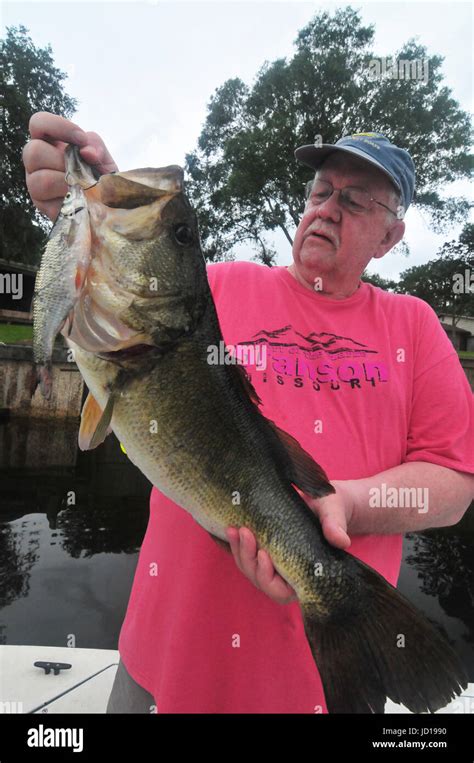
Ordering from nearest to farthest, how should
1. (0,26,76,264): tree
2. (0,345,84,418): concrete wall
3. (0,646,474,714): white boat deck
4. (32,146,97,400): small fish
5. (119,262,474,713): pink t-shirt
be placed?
(32,146,97,400): small fish, (119,262,474,713): pink t-shirt, (0,646,474,714): white boat deck, (0,345,84,418): concrete wall, (0,26,76,264): tree

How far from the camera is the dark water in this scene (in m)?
7.81

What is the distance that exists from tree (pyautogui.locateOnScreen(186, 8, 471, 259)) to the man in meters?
27.7

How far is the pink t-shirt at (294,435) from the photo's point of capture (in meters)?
2.15

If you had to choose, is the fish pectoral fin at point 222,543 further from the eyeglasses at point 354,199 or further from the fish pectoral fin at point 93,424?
the eyeglasses at point 354,199

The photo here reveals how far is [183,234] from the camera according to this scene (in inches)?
77.6

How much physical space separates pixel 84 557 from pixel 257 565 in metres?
8.93

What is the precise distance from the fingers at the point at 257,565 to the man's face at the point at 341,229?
1.46 metres

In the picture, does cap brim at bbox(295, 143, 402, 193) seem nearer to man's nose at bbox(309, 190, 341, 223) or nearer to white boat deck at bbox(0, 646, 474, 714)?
man's nose at bbox(309, 190, 341, 223)

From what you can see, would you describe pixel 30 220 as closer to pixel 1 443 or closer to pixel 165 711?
pixel 1 443

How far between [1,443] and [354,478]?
56.1ft
